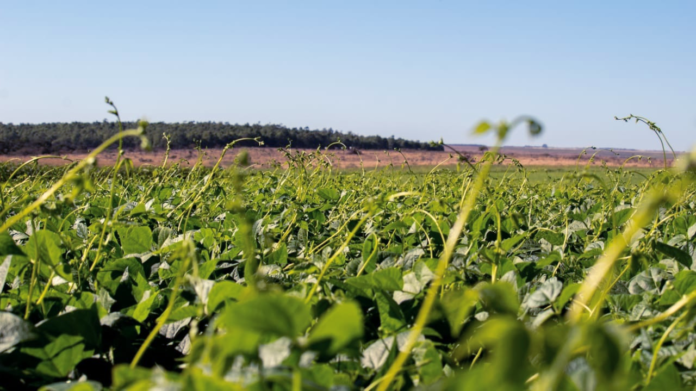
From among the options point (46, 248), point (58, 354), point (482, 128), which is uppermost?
point (482, 128)

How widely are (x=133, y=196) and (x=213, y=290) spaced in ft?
7.80

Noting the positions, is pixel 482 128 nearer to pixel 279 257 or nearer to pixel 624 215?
pixel 279 257

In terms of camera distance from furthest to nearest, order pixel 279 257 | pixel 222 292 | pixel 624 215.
→ pixel 624 215, pixel 279 257, pixel 222 292

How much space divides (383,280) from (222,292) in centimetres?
28

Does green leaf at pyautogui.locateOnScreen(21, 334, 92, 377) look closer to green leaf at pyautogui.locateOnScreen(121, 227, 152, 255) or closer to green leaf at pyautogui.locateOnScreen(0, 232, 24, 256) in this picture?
green leaf at pyautogui.locateOnScreen(0, 232, 24, 256)

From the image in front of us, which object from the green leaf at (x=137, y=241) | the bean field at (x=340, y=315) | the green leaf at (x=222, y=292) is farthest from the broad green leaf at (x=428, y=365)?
the green leaf at (x=137, y=241)

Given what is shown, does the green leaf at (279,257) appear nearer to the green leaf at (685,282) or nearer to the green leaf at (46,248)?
the green leaf at (46,248)

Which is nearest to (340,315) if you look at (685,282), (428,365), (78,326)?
(428,365)

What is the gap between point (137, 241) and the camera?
1513 mm

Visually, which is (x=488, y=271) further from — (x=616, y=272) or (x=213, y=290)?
(x=213, y=290)

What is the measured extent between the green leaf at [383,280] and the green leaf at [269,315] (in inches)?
19.6

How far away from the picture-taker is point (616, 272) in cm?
145

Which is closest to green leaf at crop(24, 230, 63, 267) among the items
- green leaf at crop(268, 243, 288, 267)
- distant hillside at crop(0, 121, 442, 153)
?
green leaf at crop(268, 243, 288, 267)

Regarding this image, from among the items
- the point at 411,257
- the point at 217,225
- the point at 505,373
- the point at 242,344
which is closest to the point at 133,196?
the point at 217,225
